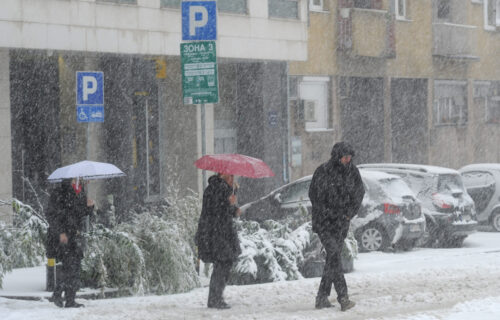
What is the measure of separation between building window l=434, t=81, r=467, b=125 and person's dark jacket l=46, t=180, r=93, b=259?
1012 inches

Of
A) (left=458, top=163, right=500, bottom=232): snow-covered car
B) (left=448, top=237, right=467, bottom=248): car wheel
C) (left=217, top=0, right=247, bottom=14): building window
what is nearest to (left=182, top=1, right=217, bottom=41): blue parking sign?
(left=448, top=237, right=467, bottom=248): car wheel

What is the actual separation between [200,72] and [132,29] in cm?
840

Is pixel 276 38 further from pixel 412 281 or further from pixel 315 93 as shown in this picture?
pixel 412 281

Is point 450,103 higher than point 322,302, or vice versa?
point 450,103

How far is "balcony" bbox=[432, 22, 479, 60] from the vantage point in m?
34.6

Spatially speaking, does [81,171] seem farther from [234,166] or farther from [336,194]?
[336,194]

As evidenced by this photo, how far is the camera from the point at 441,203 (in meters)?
19.5

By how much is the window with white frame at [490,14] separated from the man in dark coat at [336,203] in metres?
28.9

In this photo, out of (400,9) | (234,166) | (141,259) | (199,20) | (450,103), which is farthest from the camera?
(450,103)

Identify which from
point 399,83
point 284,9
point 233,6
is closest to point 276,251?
point 233,6

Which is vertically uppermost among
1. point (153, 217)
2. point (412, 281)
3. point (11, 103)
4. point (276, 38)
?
point (276, 38)

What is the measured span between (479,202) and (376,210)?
6.08 m

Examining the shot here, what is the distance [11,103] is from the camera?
22.6 metres

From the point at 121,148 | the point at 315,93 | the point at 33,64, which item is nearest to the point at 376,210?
the point at 121,148
